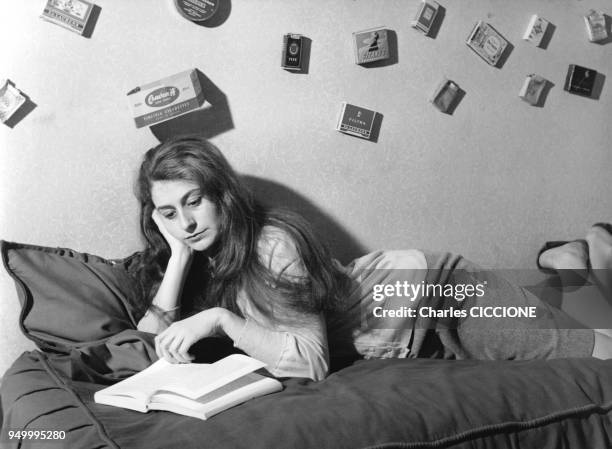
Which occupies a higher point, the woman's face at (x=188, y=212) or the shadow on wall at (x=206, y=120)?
the shadow on wall at (x=206, y=120)

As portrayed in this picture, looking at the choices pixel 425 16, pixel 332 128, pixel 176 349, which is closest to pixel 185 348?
pixel 176 349

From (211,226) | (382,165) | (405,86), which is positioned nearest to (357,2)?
(405,86)

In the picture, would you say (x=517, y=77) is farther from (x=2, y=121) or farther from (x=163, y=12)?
(x=2, y=121)

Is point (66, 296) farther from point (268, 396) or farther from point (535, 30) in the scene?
point (535, 30)

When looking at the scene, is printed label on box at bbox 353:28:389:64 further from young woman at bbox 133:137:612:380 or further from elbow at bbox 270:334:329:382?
elbow at bbox 270:334:329:382

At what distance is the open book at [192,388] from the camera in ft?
3.76

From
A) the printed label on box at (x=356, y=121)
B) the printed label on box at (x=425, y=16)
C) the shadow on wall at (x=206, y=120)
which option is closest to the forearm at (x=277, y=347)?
the shadow on wall at (x=206, y=120)

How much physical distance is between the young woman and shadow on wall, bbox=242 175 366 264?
0.67 ft

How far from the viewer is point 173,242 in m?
1.56

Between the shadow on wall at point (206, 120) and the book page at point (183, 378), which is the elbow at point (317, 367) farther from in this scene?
the shadow on wall at point (206, 120)

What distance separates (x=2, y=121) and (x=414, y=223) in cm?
113

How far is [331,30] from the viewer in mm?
1841

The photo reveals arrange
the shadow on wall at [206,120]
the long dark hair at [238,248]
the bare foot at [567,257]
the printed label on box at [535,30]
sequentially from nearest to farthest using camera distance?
the long dark hair at [238,248], the shadow on wall at [206,120], the bare foot at [567,257], the printed label on box at [535,30]

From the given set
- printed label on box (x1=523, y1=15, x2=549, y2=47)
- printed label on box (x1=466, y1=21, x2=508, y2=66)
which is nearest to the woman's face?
A: printed label on box (x1=466, y1=21, x2=508, y2=66)
